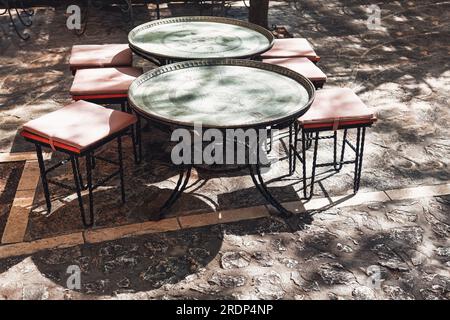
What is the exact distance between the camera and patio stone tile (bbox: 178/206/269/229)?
17.1ft

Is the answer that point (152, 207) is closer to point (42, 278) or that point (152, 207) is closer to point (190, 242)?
point (190, 242)

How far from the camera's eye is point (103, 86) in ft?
19.0

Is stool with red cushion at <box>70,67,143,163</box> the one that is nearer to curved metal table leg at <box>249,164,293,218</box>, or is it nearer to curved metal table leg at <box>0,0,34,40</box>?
curved metal table leg at <box>249,164,293,218</box>

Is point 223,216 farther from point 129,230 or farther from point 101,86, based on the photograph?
point 101,86

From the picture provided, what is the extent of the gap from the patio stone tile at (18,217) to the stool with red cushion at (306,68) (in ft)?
9.90

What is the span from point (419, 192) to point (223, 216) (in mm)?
2095

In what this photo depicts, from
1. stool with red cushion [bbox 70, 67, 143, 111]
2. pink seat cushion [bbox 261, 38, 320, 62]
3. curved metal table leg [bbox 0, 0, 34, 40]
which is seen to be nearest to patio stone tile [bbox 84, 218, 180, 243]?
stool with red cushion [bbox 70, 67, 143, 111]

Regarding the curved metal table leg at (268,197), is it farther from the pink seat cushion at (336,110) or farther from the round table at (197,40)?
the round table at (197,40)

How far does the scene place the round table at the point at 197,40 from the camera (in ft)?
19.9

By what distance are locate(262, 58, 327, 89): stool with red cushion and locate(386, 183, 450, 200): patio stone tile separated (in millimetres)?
1423

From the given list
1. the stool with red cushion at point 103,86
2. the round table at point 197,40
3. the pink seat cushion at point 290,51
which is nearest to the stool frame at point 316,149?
the pink seat cushion at point 290,51

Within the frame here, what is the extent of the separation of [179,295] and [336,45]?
22.2 ft

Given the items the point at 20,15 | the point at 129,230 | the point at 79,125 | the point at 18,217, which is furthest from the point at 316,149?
the point at 20,15

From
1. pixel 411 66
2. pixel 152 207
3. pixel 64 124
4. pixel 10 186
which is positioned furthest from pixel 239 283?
pixel 411 66
